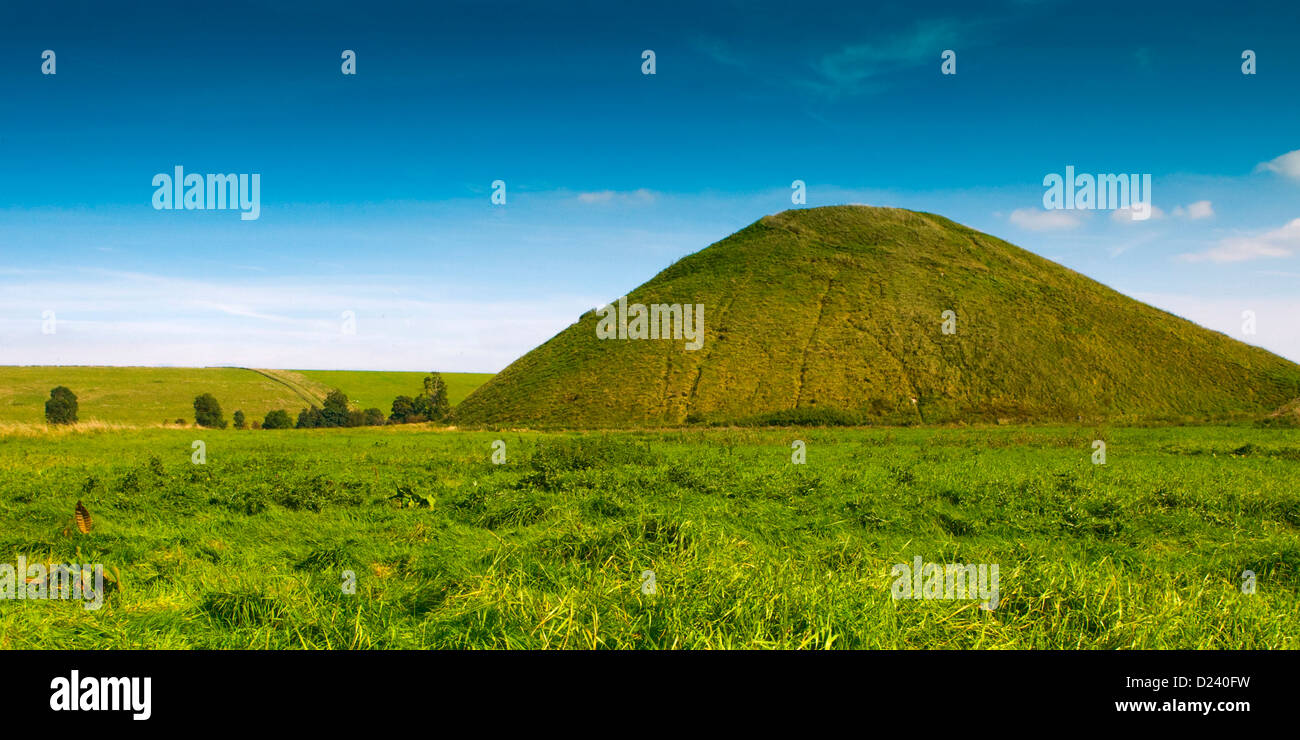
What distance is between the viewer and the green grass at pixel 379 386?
147475 millimetres

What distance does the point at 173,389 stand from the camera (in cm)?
13225

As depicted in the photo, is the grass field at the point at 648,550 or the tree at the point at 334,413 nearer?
the grass field at the point at 648,550

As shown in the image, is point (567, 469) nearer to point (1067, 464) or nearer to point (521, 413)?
point (1067, 464)

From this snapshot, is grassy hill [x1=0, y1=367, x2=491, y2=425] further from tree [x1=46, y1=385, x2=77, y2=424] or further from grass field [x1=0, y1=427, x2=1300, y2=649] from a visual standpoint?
grass field [x1=0, y1=427, x2=1300, y2=649]

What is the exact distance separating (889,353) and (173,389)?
443 ft

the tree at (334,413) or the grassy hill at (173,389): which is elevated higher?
the grassy hill at (173,389)

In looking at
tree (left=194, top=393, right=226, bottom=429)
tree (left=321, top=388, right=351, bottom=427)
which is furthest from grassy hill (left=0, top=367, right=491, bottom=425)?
tree (left=321, top=388, right=351, bottom=427)

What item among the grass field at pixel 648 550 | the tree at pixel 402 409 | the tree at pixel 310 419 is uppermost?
the grass field at pixel 648 550

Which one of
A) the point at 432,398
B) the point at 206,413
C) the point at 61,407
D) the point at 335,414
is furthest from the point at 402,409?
the point at 61,407

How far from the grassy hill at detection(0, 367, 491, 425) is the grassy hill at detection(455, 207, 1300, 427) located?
73333 mm

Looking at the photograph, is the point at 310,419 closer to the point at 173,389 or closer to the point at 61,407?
the point at 61,407

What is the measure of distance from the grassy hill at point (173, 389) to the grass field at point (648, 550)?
105 metres

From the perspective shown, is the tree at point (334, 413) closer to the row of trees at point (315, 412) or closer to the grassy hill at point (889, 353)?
the row of trees at point (315, 412)

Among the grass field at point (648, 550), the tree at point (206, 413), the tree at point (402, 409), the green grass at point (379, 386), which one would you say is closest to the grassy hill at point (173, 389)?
the green grass at point (379, 386)
